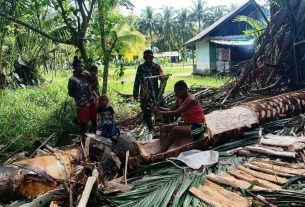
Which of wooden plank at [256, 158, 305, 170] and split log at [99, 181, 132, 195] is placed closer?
split log at [99, 181, 132, 195]

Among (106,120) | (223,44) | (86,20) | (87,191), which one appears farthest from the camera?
(223,44)

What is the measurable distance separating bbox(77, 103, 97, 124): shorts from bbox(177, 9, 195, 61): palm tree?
45.6 metres

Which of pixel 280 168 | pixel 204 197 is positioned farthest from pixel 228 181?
pixel 280 168

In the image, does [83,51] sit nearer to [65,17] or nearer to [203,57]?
[65,17]

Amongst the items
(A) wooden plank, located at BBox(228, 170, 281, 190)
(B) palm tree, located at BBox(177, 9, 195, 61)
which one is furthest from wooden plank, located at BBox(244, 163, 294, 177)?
(B) palm tree, located at BBox(177, 9, 195, 61)

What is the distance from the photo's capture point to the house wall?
25.6m

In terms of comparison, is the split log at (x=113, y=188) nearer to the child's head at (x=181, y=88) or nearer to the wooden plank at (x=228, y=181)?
the wooden plank at (x=228, y=181)


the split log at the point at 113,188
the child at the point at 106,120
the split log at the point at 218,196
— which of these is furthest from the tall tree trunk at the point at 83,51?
the split log at the point at 218,196

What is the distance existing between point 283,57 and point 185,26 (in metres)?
43.1

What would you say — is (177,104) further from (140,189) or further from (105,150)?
(140,189)

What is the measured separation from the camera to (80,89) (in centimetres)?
652

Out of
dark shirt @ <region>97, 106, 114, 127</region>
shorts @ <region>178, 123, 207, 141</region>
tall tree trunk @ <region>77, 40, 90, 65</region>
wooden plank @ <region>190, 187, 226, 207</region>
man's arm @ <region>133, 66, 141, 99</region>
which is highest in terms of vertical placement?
tall tree trunk @ <region>77, 40, 90, 65</region>

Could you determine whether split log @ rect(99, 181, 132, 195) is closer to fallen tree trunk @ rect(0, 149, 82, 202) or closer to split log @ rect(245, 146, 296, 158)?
fallen tree trunk @ rect(0, 149, 82, 202)

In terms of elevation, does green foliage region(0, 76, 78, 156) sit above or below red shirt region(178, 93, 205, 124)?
below
